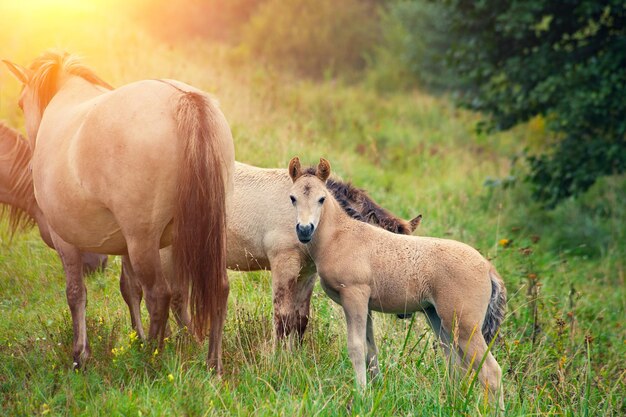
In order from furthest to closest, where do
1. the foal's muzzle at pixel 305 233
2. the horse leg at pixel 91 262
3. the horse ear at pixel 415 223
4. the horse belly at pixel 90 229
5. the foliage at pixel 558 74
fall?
the foliage at pixel 558 74
the horse leg at pixel 91 262
the horse ear at pixel 415 223
the horse belly at pixel 90 229
the foal's muzzle at pixel 305 233

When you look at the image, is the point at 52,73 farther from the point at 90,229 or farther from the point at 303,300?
the point at 303,300

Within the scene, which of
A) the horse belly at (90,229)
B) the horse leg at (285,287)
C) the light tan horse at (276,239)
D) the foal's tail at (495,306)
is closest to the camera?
the horse belly at (90,229)

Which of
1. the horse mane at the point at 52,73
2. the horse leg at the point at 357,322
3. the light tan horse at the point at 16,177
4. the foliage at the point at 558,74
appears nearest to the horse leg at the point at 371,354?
the horse leg at the point at 357,322

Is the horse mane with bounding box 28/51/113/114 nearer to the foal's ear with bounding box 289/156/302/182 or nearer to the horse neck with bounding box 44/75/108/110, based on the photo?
the horse neck with bounding box 44/75/108/110

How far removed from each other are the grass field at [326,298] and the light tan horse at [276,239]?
28 cm

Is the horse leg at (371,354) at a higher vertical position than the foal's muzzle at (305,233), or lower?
lower

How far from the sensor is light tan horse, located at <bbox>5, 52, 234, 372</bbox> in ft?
14.8

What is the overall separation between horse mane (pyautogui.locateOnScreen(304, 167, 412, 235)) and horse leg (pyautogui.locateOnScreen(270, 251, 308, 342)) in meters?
A: 0.56

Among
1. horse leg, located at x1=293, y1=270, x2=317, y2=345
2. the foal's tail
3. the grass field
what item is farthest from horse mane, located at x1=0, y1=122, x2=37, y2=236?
the foal's tail

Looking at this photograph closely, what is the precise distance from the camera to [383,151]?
13992mm

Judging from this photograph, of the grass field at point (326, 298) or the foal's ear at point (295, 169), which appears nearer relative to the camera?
the grass field at point (326, 298)

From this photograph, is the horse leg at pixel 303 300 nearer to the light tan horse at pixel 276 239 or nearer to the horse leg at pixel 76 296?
the light tan horse at pixel 276 239

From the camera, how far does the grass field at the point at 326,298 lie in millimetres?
4523

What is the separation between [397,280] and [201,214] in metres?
1.39
